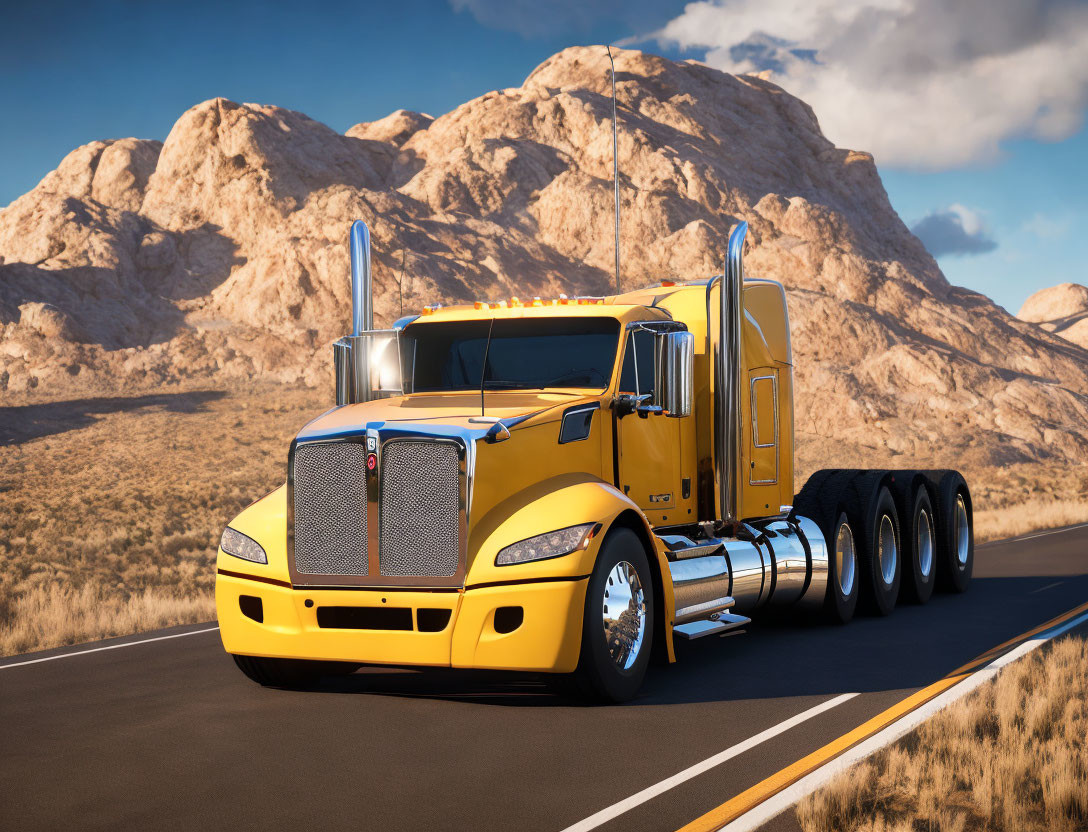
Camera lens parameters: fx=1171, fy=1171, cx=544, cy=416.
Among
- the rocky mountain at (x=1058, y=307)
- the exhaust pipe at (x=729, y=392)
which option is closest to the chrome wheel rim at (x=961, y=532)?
the exhaust pipe at (x=729, y=392)

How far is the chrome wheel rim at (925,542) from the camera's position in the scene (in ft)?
43.8

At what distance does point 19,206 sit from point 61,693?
237ft

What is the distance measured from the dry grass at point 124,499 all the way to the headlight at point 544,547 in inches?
258

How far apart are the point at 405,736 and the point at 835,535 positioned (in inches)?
235

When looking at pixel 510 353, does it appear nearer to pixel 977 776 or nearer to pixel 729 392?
pixel 729 392

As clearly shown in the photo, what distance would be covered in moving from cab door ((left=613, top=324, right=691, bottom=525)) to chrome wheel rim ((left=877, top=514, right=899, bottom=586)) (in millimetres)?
3815

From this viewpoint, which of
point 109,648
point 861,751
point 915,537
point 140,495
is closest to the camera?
point 861,751

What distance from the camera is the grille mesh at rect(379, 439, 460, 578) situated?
7.39 metres

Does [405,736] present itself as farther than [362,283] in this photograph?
No

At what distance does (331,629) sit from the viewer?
7.58 metres

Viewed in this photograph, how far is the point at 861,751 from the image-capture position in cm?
629

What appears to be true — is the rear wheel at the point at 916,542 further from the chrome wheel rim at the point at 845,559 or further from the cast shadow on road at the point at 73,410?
the cast shadow on road at the point at 73,410

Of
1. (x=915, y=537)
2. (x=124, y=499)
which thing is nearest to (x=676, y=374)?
(x=915, y=537)

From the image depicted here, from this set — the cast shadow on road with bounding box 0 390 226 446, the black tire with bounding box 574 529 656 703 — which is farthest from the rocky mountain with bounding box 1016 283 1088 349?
the black tire with bounding box 574 529 656 703
